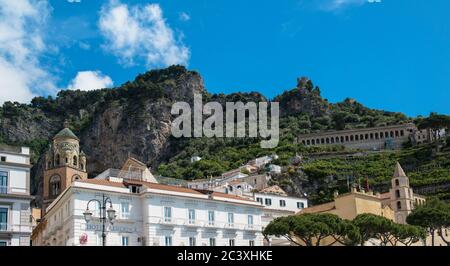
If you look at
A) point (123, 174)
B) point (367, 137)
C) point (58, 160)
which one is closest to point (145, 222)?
point (123, 174)

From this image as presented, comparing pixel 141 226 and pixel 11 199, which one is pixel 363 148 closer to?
pixel 141 226

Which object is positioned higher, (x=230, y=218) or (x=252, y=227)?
(x=230, y=218)

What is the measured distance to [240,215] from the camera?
65.8 m

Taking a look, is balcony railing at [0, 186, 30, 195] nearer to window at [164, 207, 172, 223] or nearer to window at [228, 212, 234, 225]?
window at [164, 207, 172, 223]

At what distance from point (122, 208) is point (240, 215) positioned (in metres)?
13.4

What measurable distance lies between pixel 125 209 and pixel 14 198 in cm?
1046

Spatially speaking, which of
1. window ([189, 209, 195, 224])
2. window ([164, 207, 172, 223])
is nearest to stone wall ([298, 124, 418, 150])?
window ([189, 209, 195, 224])

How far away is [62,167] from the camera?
96750mm

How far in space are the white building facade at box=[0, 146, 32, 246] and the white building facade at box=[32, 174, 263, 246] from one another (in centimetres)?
402

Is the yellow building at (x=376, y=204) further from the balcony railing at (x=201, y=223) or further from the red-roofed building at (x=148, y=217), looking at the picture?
the red-roofed building at (x=148, y=217)

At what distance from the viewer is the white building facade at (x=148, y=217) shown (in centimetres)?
5519

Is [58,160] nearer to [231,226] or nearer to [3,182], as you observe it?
[231,226]

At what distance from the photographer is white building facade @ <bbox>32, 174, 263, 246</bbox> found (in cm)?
5519
